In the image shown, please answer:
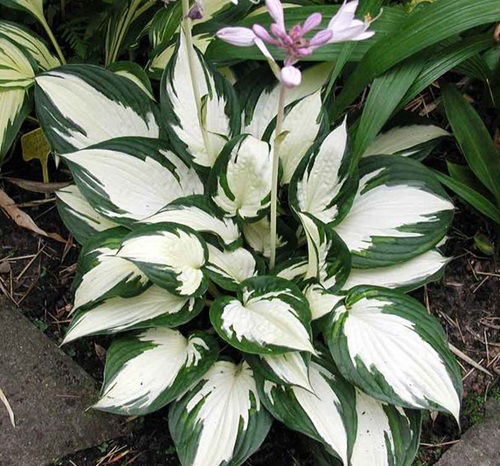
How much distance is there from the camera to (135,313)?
52.2 inches

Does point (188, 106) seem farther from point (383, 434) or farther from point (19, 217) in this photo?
point (383, 434)

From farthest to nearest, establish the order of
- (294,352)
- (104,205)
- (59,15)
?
(59,15), (104,205), (294,352)

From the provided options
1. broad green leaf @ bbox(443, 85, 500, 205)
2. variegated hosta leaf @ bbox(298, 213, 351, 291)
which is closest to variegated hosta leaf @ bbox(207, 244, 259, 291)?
variegated hosta leaf @ bbox(298, 213, 351, 291)

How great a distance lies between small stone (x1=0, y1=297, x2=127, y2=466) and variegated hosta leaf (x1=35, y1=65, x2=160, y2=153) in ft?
1.48

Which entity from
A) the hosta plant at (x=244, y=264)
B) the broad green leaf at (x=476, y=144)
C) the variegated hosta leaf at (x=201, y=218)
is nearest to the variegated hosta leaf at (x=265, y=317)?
the hosta plant at (x=244, y=264)

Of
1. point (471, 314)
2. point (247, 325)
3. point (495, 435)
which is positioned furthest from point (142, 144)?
point (495, 435)

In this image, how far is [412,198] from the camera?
1409 millimetres

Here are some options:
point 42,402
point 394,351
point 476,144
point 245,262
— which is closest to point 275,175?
point 245,262

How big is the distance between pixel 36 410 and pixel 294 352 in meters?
0.60

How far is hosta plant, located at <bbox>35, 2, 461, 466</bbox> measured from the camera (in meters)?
1.23

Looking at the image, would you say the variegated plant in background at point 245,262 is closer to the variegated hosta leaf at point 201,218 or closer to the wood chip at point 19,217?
the variegated hosta leaf at point 201,218

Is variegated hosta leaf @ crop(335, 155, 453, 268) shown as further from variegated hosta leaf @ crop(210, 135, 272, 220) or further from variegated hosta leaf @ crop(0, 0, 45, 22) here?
variegated hosta leaf @ crop(0, 0, 45, 22)

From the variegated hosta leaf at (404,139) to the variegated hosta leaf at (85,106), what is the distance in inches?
20.8

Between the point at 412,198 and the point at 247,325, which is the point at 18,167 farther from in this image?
the point at 412,198
